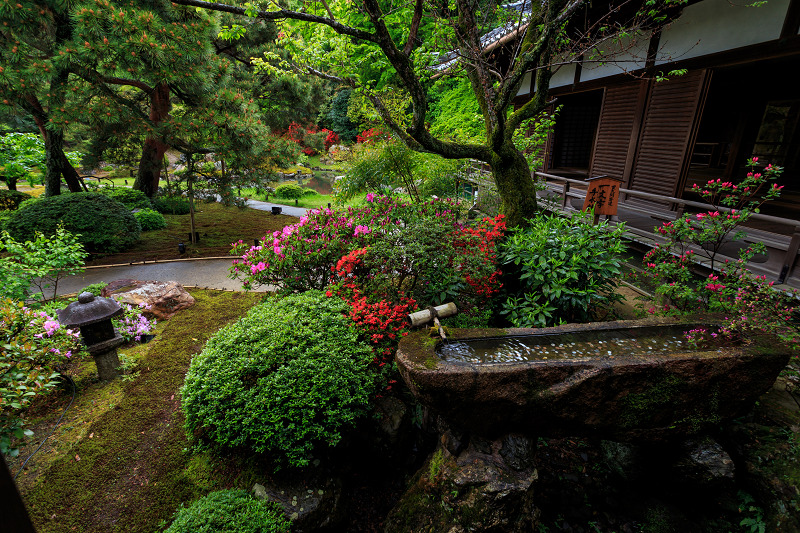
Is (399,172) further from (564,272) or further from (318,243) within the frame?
(564,272)

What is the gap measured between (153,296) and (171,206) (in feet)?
32.6

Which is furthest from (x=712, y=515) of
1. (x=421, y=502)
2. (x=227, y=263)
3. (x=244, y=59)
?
(x=244, y=59)

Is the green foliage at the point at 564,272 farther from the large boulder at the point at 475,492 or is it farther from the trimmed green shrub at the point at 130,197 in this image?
the trimmed green shrub at the point at 130,197

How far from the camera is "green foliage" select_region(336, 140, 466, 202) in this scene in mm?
8164

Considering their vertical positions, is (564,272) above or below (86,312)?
above

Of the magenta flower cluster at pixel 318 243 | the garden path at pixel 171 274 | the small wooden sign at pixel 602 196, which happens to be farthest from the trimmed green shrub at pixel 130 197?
the small wooden sign at pixel 602 196

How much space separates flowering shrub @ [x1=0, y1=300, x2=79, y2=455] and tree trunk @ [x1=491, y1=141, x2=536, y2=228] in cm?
590

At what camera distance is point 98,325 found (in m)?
4.54

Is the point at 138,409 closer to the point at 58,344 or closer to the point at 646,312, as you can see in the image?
the point at 58,344

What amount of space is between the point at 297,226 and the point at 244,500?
12.2 ft

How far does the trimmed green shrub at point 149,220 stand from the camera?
477 inches

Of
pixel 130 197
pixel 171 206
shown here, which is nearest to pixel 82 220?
pixel 130 197

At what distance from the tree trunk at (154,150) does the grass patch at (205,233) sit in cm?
174

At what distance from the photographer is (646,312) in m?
4.93
